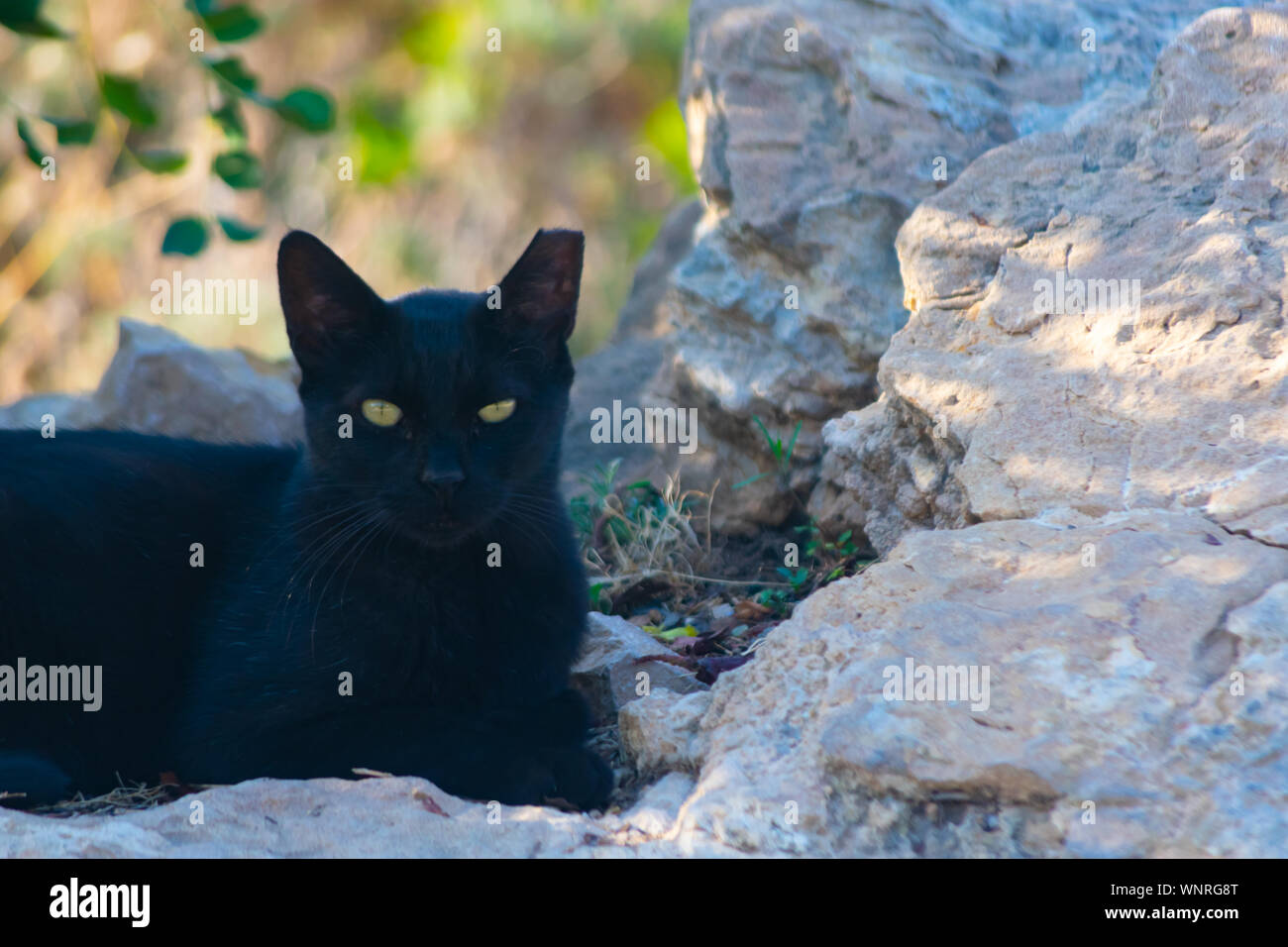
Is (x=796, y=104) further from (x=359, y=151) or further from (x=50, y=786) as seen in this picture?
(x=359, y=151)

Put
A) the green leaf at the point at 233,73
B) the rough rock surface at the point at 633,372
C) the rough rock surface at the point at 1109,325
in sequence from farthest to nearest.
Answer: the rough rock surface at the point at 633,372 → the green leaf at the point at 233,73 → the rough rock surface at the point at 1109,325

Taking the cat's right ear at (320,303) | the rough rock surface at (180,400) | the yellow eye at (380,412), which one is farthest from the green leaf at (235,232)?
the yellow eye at (380,412)

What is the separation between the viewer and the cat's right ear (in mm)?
3078

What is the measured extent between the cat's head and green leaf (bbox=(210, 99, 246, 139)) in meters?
1.03

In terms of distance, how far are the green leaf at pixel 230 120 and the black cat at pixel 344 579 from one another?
1.08 metres

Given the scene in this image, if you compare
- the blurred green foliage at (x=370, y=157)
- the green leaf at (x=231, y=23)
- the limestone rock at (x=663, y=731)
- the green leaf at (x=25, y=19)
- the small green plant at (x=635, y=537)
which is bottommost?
the limestone rock at (x=663, y=731)

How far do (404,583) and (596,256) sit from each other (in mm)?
8261

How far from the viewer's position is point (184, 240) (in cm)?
396

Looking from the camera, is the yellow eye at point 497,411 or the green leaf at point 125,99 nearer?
the yellow eye at point 497,411

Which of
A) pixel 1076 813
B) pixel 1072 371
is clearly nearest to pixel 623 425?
pixel 1072 371

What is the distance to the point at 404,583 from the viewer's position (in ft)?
10.2

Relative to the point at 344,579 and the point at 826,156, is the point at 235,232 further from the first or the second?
the point at 826,156

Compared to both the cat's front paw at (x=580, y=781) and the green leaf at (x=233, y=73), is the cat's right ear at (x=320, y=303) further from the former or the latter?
the cat's front paw at (x=580, y=781)

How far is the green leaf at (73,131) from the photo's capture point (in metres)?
3.71
